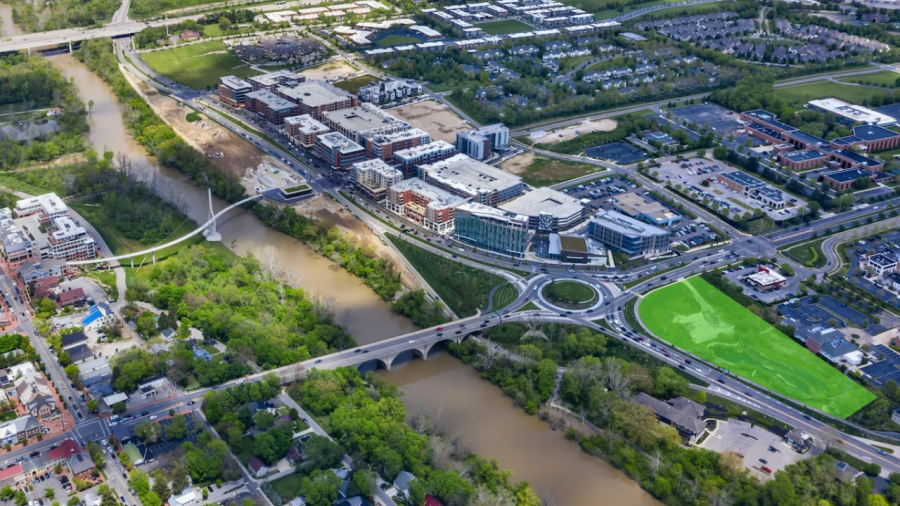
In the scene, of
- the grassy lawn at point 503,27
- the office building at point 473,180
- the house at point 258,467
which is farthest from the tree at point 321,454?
the grassy lawn at point 503,27

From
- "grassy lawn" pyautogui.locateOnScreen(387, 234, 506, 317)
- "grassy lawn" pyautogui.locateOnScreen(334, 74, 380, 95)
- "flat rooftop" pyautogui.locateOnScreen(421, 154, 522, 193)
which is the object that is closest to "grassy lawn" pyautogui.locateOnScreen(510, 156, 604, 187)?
"flat rooftop" pyautogui.locateOnScreen(421, 154, 522, 193)

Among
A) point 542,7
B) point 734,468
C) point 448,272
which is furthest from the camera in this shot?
point 542,7

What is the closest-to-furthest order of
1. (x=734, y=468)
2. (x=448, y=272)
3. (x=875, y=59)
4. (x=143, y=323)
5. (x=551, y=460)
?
1. (x=734, y=468)
2. (x=551, y=460)
3. (x=143, y=323)
4. (x=448, y=272)
5. (x=875, y=59)

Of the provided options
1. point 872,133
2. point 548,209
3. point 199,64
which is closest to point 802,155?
point 872,133

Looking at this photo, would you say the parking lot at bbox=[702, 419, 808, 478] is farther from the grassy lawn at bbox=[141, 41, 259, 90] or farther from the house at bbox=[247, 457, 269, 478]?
the grassy lawn at bbox=[141, 41, 259, 90]

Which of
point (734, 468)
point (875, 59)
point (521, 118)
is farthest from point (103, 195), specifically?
point (875, 59)

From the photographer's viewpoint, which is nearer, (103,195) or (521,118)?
(103,195)

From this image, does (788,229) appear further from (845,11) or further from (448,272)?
(845,11)
